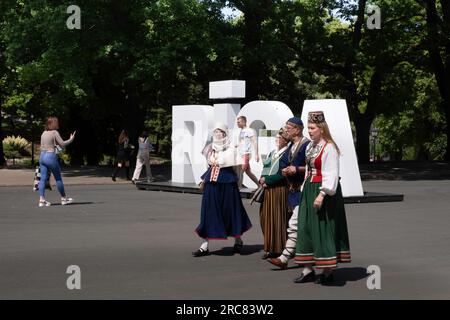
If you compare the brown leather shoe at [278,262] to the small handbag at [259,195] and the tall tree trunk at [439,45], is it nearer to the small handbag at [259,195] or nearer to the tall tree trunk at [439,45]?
the small handbag at [259,195]

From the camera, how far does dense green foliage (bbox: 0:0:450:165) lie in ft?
97.0

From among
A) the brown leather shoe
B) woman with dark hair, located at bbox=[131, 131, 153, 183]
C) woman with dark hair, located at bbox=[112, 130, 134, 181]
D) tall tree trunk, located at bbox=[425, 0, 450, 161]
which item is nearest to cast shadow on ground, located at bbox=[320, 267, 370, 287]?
the brown leather shoe

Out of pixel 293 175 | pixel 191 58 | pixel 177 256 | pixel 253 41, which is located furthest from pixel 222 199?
pixel 253 41

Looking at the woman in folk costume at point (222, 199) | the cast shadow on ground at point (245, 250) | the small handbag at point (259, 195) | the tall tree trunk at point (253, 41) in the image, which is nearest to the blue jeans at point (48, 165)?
the cast shadow on ground at point (245, 250)

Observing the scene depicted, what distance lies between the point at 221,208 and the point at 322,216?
264 centimetres

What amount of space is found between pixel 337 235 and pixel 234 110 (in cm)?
1404

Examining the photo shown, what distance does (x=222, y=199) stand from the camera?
36.7 feet

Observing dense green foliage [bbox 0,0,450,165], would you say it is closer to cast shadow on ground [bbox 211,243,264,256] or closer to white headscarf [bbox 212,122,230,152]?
cast shadow on ground [bbox 211,243,264,256]

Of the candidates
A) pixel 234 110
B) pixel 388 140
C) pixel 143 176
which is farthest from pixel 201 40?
pixel 388 140

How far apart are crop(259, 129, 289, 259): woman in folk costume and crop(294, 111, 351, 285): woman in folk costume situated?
A: 4.31 feet

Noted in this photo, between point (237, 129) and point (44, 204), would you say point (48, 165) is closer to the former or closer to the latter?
point (44, 204)

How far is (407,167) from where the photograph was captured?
1425 inches

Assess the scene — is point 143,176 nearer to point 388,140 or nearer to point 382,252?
point 382,252

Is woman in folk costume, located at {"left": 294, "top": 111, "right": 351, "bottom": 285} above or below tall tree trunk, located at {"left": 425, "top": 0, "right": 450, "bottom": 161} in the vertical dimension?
below
